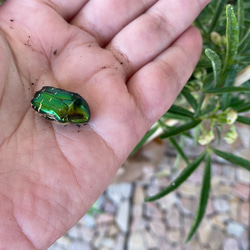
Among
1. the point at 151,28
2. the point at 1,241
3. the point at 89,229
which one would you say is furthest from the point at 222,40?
the point at 89,229

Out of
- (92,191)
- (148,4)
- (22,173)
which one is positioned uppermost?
(148,4)

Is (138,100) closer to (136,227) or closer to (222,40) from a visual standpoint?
(222,40)

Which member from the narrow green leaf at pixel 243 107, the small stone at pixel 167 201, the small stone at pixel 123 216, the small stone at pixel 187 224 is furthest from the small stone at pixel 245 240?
the narrow green leaf at pixel 243 107

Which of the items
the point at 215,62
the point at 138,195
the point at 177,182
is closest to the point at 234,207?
the point at 138,195

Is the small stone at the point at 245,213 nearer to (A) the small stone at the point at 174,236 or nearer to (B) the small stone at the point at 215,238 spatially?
(B) the small stone at the point at 215,238

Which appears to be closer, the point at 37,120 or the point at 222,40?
the point at 37,120

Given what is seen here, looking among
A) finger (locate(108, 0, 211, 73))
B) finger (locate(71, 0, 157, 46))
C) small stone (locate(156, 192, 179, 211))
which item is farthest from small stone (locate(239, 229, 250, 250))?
finger (locate(71, 0, 157, 46))

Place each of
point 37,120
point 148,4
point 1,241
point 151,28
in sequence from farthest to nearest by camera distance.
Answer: point 148,4, point 151,28, point 37,120, point 1,241
